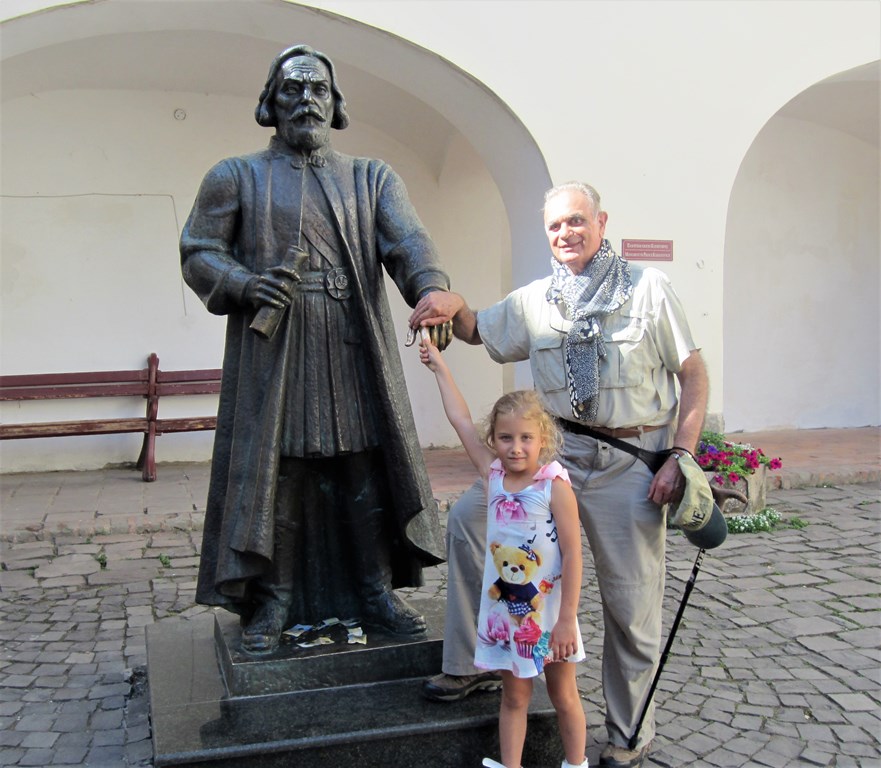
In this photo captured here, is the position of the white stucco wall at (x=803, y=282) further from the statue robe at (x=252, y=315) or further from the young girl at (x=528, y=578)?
the young girl at (x=528, y=578)

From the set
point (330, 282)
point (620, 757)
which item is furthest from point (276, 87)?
point (620, 757)

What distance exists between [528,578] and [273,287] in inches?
41.8

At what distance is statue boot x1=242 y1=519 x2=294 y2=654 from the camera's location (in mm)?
3062

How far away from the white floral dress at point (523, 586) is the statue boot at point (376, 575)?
0.55 metres

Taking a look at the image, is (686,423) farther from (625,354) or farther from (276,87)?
(276,87)

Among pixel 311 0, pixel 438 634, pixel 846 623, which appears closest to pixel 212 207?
pixel 438 634

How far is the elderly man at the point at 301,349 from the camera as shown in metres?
2.94

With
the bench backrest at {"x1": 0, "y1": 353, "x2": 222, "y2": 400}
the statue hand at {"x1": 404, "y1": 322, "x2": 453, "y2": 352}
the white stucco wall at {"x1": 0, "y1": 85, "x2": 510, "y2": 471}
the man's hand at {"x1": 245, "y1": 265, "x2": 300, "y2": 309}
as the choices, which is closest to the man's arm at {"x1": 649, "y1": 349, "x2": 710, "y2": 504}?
the statue hand at {"x1": 404, "y1": 322, "x2": 453, "y2": 352}

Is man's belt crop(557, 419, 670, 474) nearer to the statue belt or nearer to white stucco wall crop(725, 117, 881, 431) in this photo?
the statue belt

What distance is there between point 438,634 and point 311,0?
489cm

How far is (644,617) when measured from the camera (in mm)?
2910

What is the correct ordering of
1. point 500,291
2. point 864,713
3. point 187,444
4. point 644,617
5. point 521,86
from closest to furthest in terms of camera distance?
point 644,617 → point 864,713 → point 521,86 → point 187,444 → point 500,291

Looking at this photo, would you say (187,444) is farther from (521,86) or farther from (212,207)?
(212,207)

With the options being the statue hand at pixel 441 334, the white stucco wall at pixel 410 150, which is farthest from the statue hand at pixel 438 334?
the white stucco wall at pixel 410 150
